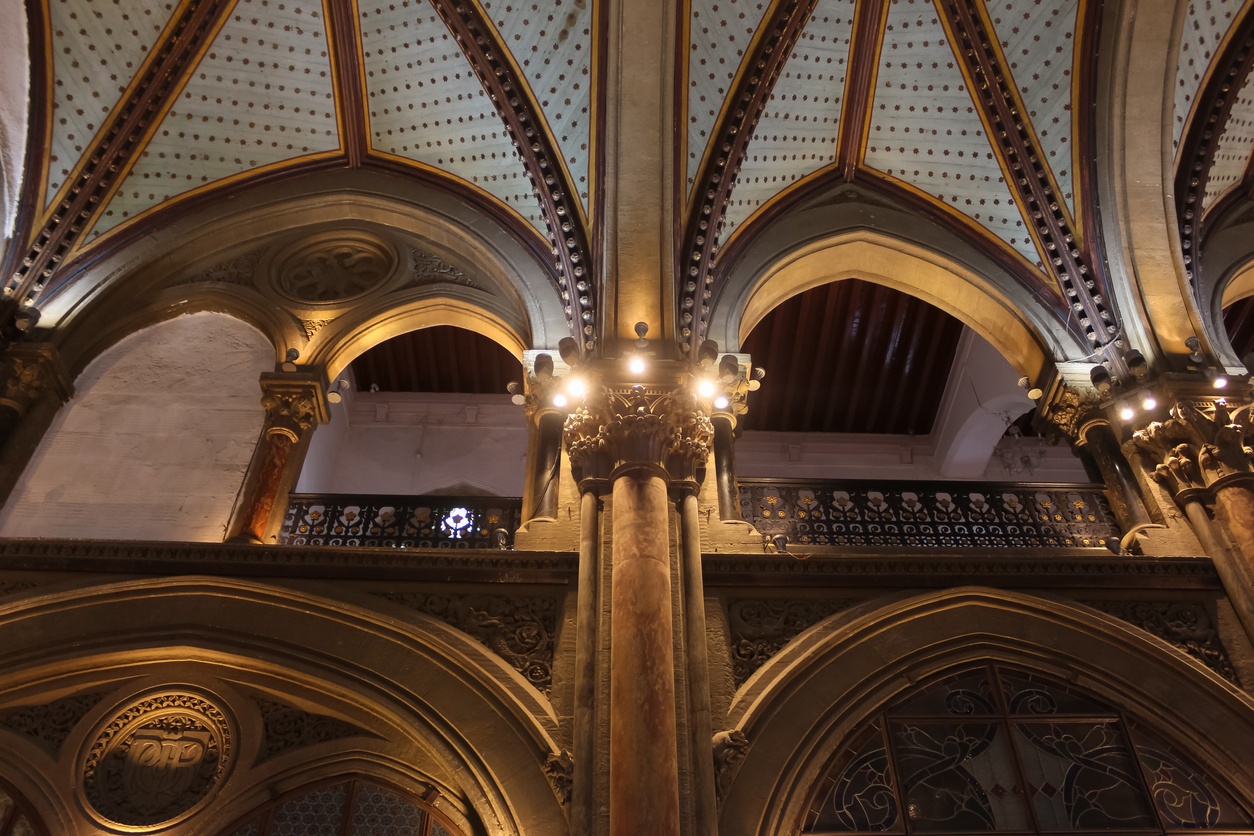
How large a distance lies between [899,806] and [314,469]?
252 inches

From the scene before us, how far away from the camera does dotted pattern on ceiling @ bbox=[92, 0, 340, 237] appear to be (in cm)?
845

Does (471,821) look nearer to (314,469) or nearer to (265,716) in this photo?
(265,716)

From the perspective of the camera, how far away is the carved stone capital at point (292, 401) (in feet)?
25.3

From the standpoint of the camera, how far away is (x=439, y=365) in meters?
11.5

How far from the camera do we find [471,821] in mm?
5199

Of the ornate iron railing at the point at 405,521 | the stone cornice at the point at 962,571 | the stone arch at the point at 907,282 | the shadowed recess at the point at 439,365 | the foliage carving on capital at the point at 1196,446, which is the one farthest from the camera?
the shadowed recess at the point at 439,365

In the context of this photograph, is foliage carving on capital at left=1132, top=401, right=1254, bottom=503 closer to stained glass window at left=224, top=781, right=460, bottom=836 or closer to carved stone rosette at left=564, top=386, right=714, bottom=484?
carved stone rosette at left=564, top=386, right=714, bottom=484

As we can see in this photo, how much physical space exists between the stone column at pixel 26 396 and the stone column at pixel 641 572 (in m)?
3.72

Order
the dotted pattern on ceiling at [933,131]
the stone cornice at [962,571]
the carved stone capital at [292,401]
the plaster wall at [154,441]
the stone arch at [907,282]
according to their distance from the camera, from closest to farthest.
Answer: the stone cornice at [962,571], the plaster wall at [154,441], the carved stone capital at [292,401], the stone arch at [907,282], the dotted pattern on ceiling at [933,131]

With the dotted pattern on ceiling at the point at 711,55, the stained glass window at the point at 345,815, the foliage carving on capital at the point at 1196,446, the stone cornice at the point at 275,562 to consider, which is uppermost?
the dotted pattern on ceiling at the point at 711,55

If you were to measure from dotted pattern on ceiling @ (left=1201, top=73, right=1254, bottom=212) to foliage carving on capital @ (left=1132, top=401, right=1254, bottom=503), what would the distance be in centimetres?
250

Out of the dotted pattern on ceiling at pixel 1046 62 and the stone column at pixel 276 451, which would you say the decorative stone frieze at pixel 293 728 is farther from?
the dotted pattern on ceiling at pixel 1046 62

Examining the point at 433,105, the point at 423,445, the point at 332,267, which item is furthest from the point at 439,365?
the point at 433,105

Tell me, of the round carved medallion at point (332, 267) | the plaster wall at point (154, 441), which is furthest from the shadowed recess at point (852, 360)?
the plaster wall at point (154, 441)
